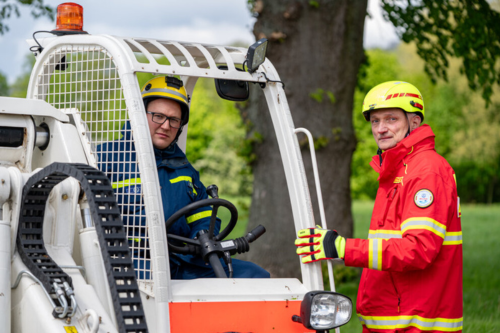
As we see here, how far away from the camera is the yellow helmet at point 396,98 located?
10.6 feet

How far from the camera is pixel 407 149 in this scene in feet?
10.3

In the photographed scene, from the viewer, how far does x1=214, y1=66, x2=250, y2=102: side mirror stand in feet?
10.7

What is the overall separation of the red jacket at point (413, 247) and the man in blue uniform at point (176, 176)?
2.05 ft

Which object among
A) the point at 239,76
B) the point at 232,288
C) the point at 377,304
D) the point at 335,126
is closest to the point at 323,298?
the point at 232,288

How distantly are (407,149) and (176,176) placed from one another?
1221mm

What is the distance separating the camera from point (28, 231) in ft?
8.47

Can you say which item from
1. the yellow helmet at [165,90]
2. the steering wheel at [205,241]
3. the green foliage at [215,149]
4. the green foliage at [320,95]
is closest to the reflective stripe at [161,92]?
the yellow helmet at [165,90]

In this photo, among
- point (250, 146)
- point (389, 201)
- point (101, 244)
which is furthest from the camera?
point (250, 146)

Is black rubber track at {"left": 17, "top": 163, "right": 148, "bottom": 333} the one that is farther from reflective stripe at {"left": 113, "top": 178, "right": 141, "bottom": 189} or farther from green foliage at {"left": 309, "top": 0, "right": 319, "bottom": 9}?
green foliage at {"left": 309, "top": 0, "right": 319, "bottom": 9}

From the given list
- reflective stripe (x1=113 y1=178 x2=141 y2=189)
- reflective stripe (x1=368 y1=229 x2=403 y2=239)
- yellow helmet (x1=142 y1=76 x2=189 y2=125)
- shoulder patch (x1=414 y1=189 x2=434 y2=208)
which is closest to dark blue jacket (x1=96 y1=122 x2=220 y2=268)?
reflective stripe (x1=113 y1=178 x2=141 y2=189)

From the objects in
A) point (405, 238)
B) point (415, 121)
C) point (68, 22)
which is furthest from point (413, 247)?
point (68, 22)

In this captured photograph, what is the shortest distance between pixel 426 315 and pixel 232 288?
3.20ft

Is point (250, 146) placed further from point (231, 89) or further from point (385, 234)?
point (385, 234)

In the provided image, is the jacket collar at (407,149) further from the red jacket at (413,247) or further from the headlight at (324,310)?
the headlight at (324,310)
